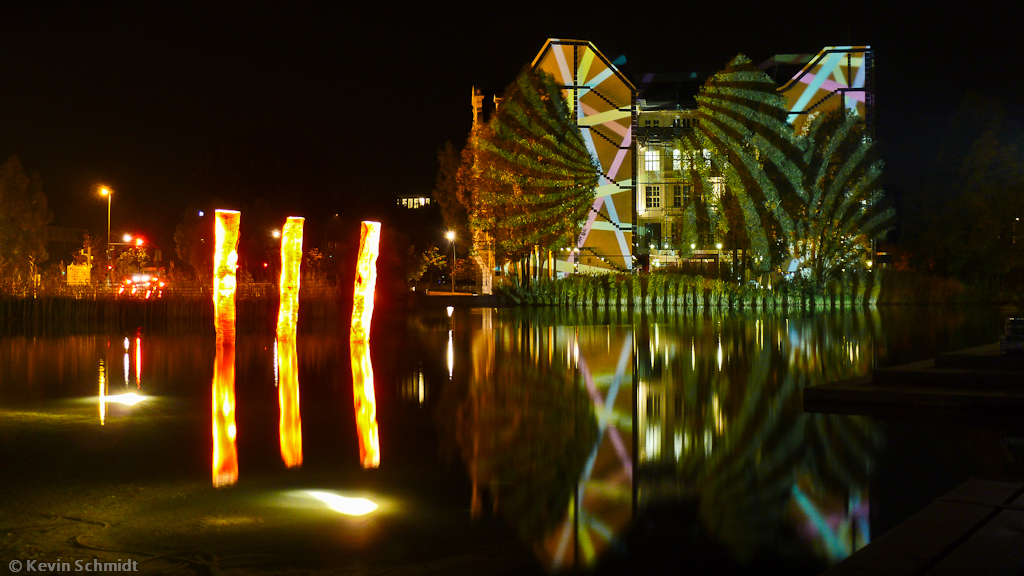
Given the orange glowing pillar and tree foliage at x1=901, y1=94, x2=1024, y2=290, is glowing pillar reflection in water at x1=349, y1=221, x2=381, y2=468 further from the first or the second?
tree foliage at x1=901, y1=94, x2=1024, y2=290

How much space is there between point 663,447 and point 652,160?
52239 millimetres

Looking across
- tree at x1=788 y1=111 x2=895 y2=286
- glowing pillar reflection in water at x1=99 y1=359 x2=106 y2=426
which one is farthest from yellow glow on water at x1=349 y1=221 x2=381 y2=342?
tree at x1=788 y1=111 x2=895 y2=286

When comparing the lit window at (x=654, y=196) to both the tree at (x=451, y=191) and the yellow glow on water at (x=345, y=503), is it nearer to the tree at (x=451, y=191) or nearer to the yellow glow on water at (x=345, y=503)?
the tree at (x=451, y=191)

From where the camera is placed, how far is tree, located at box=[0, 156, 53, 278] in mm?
50406

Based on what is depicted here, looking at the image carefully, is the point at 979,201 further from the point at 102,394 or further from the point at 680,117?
the point at 102,394

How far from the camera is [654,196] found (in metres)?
59.0

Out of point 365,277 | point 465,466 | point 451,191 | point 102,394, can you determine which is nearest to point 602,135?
point 451,191

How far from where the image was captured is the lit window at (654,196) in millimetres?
58781

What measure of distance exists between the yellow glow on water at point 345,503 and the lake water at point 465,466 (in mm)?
31

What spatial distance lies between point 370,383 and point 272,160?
41.9 meters

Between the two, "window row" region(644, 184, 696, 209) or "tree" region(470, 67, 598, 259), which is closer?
"tree" region(470, 67, 598, 259)

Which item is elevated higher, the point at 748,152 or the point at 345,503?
the point at 748,152

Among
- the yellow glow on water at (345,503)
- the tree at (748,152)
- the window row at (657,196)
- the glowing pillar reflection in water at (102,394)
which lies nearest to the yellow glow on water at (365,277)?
the glowing pillar reflection in water at (102,394)

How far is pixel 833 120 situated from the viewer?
41156mm
